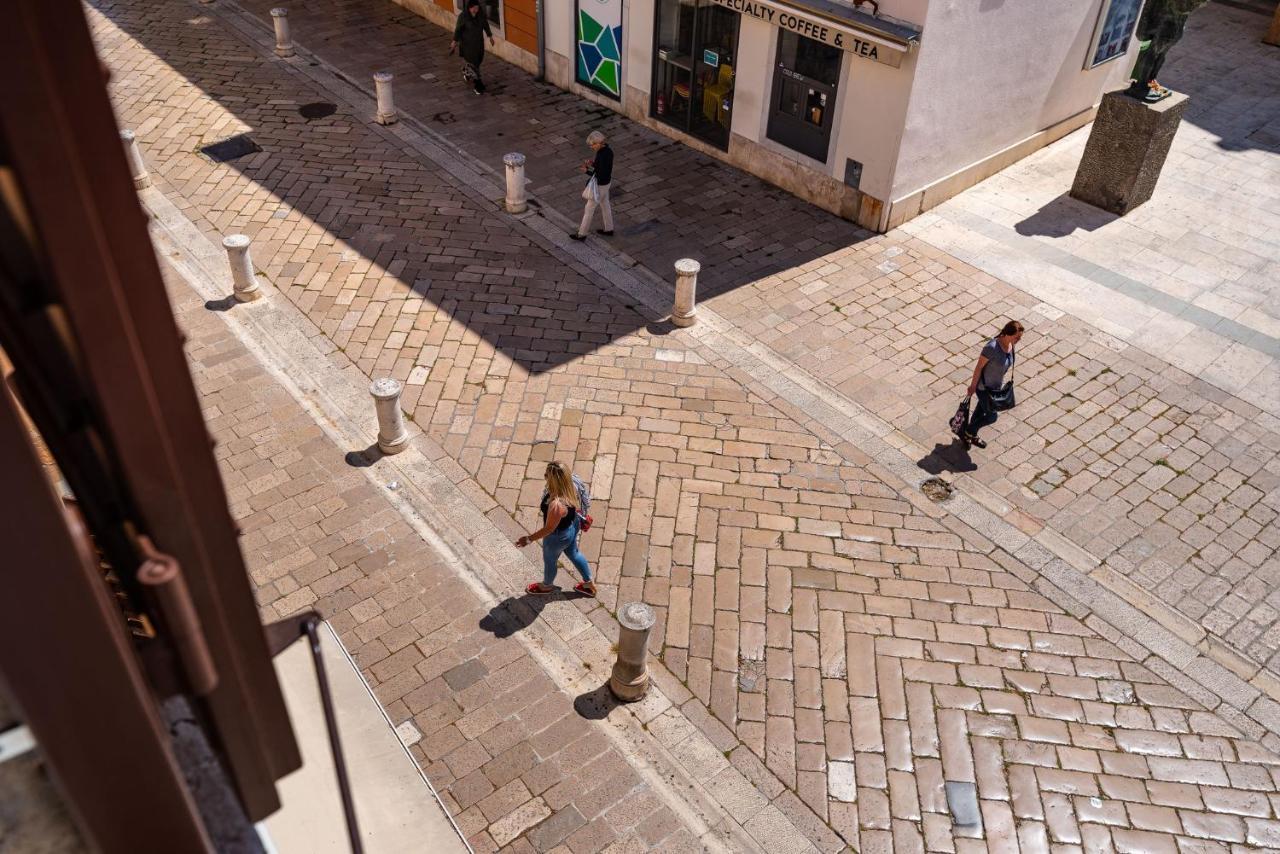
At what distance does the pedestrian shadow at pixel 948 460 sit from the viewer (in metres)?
9.26

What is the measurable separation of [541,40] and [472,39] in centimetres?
120

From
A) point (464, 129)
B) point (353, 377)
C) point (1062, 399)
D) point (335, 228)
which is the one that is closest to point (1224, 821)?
point (1062, 399)

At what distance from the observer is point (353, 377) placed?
997 centimetres

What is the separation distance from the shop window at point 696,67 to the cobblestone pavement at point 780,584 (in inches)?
134

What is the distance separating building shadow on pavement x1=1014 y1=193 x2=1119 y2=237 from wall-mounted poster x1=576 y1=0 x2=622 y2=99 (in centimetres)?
631

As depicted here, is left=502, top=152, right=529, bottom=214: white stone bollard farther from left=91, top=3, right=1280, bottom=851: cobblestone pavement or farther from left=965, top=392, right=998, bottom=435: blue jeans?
left=965, top=392, right=998, bottom=435: blue jeans

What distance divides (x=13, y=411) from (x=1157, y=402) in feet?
34.7

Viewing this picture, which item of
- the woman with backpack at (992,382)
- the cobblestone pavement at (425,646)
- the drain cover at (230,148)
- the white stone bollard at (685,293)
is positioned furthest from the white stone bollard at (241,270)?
the woman with backpack at (992,382)

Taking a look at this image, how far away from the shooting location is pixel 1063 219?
43.2ft

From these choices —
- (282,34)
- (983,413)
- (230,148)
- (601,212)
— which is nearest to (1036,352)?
(983,413)

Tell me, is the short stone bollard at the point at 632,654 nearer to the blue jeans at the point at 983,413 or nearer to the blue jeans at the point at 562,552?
the blue jeans at the point at 562,552

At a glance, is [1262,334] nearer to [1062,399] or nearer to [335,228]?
[1062,399]

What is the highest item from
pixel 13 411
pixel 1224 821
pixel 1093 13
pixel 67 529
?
pixel 13 411

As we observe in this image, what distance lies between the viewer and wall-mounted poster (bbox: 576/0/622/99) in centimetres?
1480
